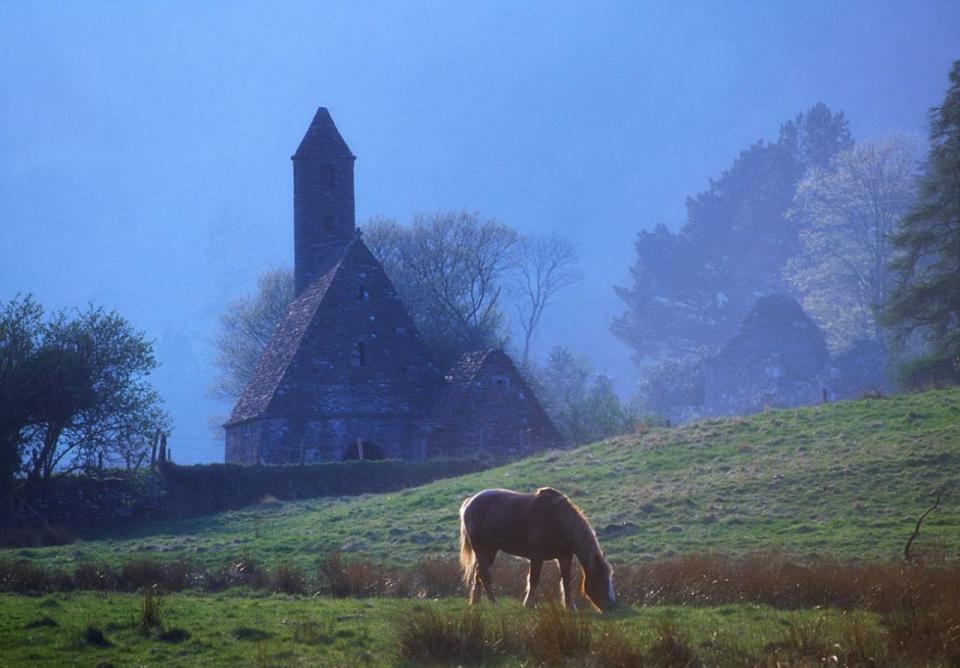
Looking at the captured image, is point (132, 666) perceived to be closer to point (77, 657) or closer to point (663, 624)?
point (77, 657)

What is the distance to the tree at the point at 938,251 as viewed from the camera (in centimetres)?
4359

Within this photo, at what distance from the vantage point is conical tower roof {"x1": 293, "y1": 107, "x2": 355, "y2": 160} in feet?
185

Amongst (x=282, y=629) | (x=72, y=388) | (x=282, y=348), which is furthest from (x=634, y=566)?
(x=282, y=348)

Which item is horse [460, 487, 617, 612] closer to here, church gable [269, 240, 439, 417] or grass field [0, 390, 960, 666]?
grass field [0, 390, 960, 666]

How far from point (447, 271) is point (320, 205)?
20431 millimetres

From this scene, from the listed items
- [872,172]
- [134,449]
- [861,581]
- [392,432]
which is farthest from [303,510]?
[872,172]

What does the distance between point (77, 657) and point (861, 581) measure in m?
10.6

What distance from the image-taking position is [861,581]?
16.7 m

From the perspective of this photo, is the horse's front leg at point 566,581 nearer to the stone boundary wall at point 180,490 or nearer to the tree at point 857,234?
the stone boundary wall at point 180,490

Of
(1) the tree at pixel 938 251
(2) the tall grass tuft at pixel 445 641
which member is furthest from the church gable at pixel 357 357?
(2) the tall grass tuft at pixel 445 641

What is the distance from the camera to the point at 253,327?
79062 millimetres

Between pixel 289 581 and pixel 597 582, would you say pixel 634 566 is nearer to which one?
pixel 597 582

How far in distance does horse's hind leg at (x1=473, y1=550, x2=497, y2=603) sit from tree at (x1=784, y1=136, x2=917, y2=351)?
65.7m

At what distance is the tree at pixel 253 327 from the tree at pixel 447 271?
7.64 meters
